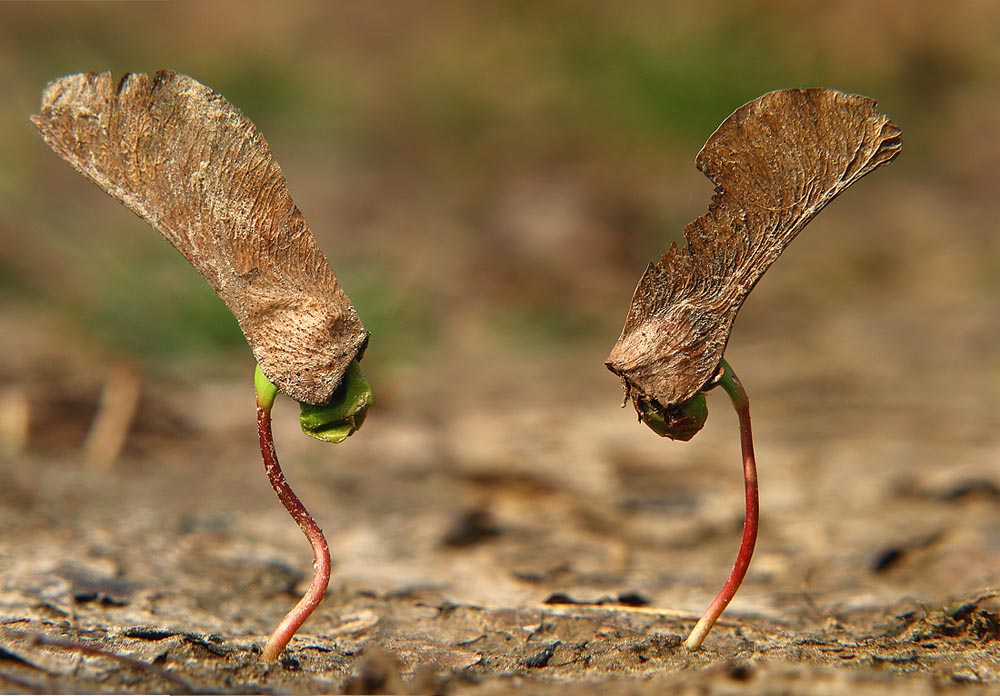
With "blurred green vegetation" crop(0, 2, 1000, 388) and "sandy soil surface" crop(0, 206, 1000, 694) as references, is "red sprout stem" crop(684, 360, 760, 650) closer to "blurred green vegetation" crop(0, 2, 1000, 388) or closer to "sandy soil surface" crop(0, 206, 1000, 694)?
"sandy soil surface" crop(0, 206, 1000, 694)

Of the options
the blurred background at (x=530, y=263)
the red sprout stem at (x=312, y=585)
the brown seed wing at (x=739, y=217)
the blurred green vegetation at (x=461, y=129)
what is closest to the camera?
the brown seed wing at (x=739, y=217)

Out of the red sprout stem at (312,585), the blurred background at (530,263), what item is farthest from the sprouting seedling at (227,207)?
the blurred background at (530,263)

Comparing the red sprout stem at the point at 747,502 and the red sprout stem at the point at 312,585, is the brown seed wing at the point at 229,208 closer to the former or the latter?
the red sprout stem at the point at 312,585

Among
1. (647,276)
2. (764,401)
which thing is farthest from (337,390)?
(764,401)

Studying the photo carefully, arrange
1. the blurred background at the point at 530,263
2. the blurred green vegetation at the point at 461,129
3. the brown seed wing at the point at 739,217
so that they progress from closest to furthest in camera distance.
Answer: the brown seed wing at the point at 739,217, the blurred background at the point at 530,263, the blurred green vegetation at the point at 461,129

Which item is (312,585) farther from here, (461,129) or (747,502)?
(461,129)

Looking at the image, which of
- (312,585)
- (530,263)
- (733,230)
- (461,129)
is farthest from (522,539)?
(461,129)
